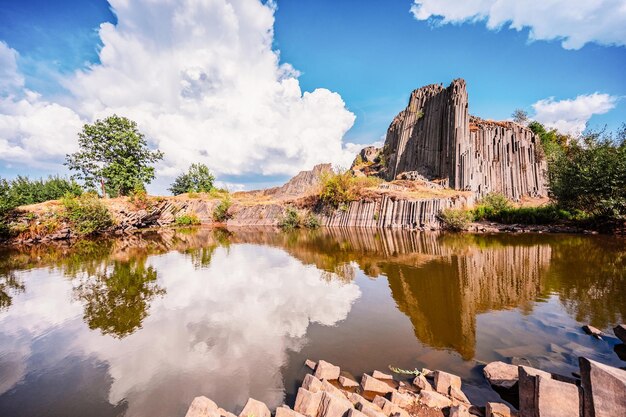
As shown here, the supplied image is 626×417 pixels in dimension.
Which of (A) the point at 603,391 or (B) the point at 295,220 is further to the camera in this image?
(B) the point at 295,220

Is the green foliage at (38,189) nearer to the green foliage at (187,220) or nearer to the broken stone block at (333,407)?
the green foliage at (187,220)

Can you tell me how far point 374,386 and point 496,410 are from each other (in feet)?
4.74

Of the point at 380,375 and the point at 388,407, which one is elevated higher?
the point at 388,407

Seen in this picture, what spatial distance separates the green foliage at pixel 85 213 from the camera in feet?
91.8

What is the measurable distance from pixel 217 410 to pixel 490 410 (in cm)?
320

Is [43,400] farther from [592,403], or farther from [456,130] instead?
[456,130]

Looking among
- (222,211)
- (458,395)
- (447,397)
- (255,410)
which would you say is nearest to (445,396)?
(447,397)

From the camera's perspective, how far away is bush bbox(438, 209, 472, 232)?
2198cm

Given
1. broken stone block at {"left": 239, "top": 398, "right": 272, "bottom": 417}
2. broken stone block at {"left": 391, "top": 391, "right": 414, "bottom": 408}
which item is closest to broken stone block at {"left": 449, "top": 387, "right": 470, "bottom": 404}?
broken stone block at {"left": 391, "top": 391, "right": 414, "bottom": 408}

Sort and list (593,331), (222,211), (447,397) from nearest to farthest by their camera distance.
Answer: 1. (447,397)
2. (593,331)
3. (222,211)

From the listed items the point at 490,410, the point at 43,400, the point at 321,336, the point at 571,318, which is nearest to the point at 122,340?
the point at 43,400

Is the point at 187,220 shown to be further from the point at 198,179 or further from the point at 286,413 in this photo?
the point at 286,413

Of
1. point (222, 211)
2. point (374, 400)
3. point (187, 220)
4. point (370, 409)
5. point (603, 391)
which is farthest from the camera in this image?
point (222, 211)

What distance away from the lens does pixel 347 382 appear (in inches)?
160
